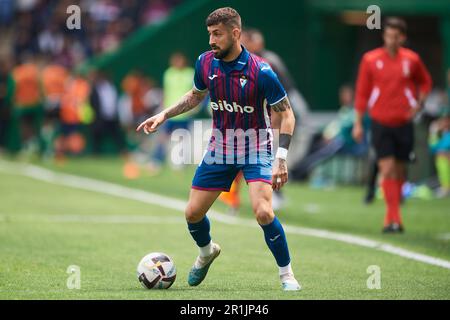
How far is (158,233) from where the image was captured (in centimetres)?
1326

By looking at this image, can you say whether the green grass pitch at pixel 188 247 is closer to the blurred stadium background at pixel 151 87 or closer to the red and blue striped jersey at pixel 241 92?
the blurred stadium background at pixel 151 87

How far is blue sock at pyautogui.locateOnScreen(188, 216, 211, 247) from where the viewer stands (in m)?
9.05

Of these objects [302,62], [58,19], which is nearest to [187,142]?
[302,62]

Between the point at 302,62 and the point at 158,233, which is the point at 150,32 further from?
the point at 158,233

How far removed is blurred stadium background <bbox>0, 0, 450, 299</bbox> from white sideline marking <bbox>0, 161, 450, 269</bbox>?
47 centimetres

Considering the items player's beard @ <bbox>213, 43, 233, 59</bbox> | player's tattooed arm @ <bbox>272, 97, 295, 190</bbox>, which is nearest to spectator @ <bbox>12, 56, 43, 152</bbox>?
player's beard @ <bbox>213, 43, 233, 59</bbox>

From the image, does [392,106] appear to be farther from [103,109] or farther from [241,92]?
[103,109]

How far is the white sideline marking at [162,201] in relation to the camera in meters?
11.6

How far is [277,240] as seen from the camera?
869 centimetres

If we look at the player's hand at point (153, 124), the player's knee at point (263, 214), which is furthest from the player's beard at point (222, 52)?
the player's knee at point (263, 214)

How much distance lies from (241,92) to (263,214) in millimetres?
1026

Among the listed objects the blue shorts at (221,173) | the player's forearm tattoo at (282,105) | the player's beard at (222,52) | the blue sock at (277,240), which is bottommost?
the blue sock at (277,240)

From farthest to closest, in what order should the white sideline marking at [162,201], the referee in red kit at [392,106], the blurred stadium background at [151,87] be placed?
1. the blurred stadium background at [151,87]
2. the referee in red kit at [392,106]
3. the white sideline marking at [162,201]

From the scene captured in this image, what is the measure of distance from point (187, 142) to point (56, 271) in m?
14.4
